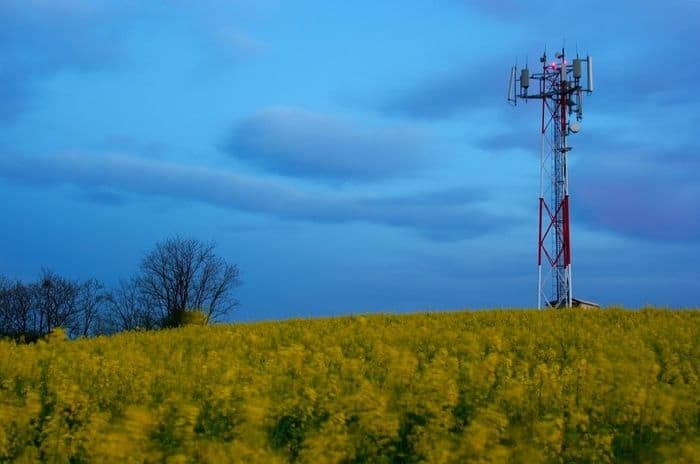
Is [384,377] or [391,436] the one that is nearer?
[391,436]

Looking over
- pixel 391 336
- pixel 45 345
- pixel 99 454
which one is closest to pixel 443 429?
pixel 99 454

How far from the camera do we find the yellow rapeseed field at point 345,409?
6.38 metres

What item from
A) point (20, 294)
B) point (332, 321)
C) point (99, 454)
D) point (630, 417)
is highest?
point (20, 294)

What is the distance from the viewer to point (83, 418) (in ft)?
26.1

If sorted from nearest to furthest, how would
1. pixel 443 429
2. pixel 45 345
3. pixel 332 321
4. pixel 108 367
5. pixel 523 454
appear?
pixel 523 454
pixel 443 429
pixel 108 367
pixel 45 345
pixel 332 321

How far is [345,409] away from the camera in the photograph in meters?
7.02

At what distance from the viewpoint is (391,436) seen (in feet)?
22.1

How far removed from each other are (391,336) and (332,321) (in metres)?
5.19

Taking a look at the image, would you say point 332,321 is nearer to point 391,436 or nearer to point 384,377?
point 384,377

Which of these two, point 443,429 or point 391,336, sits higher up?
point 391,336

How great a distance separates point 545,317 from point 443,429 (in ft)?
35.1

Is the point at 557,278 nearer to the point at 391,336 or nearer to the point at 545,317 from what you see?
the point at 545,317

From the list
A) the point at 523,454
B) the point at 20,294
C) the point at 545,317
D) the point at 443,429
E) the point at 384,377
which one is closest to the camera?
the point at 523,454

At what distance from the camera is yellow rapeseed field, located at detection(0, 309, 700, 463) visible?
638 centimetres
